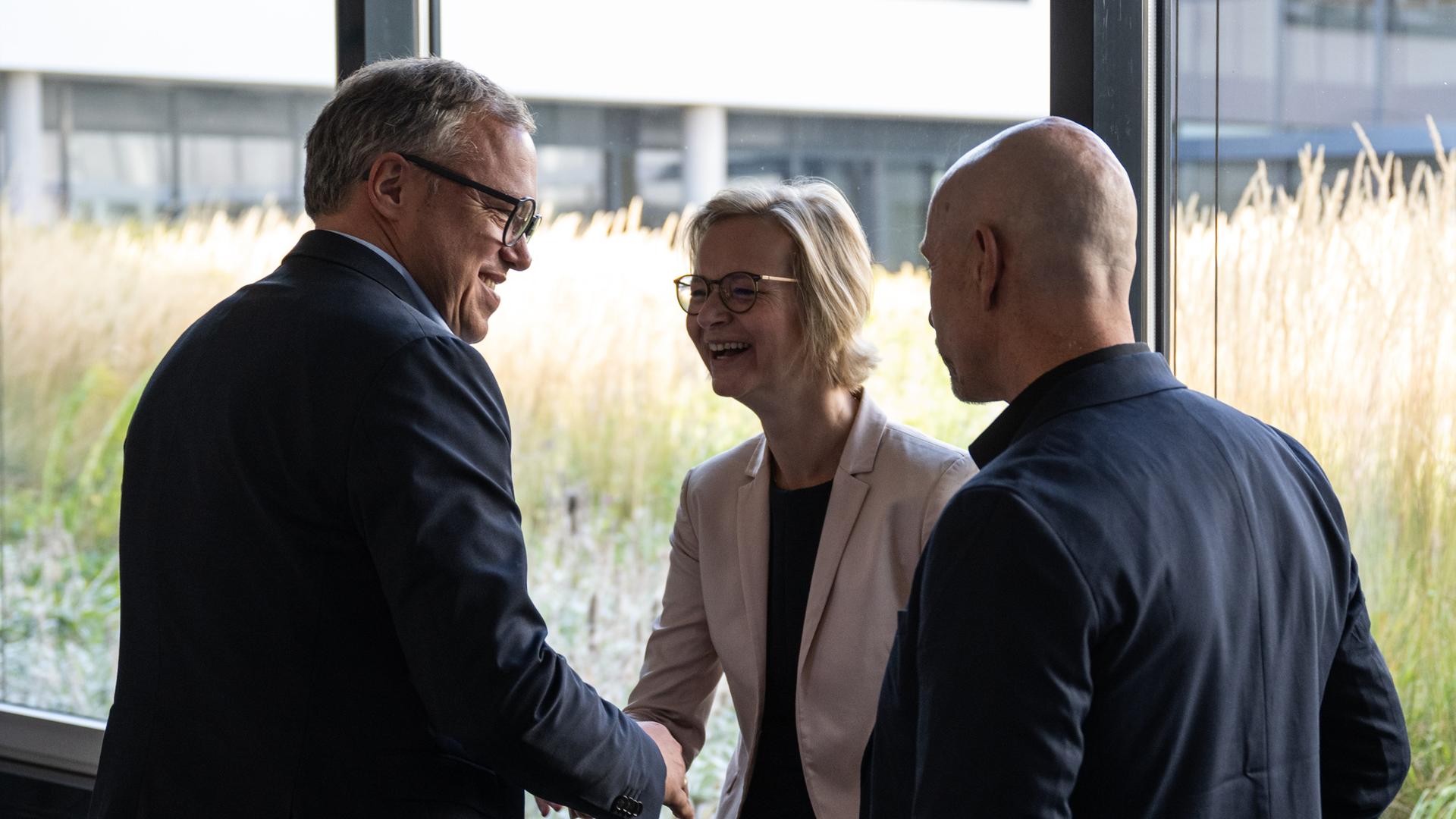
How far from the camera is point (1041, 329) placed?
130cm

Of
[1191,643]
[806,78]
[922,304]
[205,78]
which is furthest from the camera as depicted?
[205,78]

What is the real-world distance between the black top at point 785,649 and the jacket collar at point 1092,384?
0.89 meters

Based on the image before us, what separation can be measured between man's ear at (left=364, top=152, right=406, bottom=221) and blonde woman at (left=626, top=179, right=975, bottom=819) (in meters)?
0.66

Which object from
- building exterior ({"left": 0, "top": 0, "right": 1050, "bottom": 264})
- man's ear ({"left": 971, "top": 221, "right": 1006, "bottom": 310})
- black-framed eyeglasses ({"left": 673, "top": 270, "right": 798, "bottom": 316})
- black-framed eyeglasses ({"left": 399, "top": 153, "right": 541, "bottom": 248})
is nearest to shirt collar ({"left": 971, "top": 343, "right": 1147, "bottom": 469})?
man's ear ({"left": 971, "top": 221, "right": 1006, "bottom": 310})

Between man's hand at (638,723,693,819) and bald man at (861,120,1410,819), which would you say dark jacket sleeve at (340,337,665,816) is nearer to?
man's hand at (638,723,693,819)

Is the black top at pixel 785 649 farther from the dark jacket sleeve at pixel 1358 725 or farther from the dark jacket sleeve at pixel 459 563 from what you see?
the dark jacket sleeve at pixel 1358 725

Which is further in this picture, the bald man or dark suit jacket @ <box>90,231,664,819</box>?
dark suit jacket @ <box>90,231,664,819</box>

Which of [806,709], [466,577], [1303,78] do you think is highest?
[1303,78]

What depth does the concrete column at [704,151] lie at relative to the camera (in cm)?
310

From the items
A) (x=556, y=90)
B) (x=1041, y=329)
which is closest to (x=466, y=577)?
(x=1041, y=329)

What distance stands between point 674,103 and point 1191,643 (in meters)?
2.28

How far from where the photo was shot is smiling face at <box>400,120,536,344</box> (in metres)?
1.83

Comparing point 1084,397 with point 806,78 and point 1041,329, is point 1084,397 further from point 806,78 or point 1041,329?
point 806,78

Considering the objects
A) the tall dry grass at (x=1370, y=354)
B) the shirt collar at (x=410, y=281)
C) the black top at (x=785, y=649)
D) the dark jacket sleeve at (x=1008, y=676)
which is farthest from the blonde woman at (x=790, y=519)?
the dark jacket sleeve at (x=1008, y=676)
